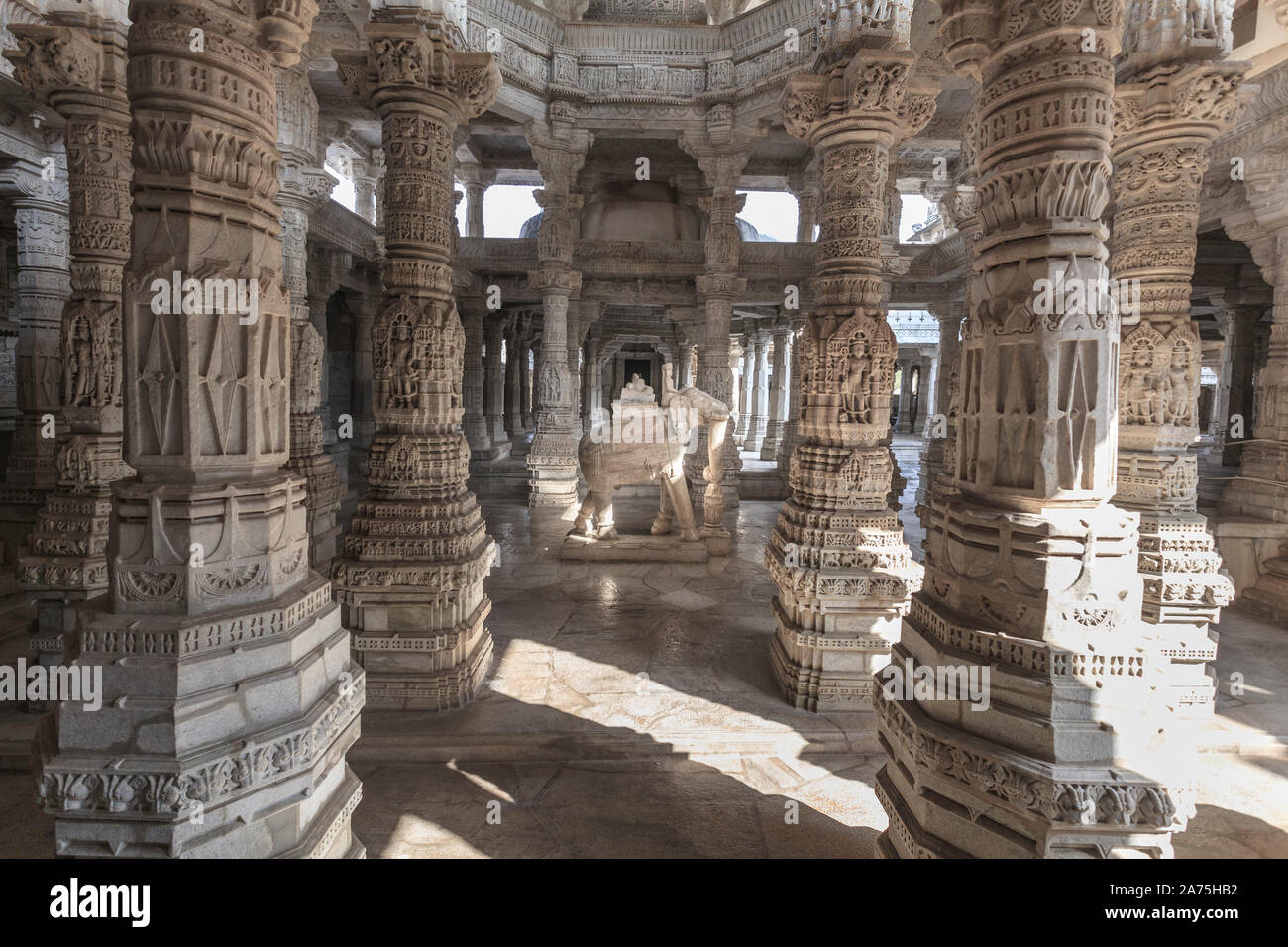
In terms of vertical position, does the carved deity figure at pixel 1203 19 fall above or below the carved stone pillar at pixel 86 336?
above

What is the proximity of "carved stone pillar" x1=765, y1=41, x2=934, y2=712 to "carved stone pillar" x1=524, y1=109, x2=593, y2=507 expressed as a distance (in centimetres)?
824

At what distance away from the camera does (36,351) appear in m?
6.75

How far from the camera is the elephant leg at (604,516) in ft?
28.3

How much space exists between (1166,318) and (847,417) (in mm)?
2513

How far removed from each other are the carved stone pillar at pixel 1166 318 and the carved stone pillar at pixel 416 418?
197 inches

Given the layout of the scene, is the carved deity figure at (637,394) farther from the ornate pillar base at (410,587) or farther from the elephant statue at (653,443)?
the ornate pillar base at (410,587)

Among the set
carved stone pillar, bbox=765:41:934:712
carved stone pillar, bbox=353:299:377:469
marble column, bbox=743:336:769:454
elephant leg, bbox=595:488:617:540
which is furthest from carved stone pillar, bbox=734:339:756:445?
carved stone pillar, bbox=765:41:934:712

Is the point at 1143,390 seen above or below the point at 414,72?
below

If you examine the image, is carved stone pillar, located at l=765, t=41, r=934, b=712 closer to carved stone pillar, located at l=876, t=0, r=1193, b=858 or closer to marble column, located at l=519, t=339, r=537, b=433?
carved stone pillar, located at l=876, t=0, r=1193, b=858

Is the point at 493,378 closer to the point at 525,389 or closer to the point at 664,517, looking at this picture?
the point at 525,389

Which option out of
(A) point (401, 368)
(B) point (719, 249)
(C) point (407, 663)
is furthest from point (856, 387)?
(B) point (719, 249)

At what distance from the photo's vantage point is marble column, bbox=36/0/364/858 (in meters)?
2.15

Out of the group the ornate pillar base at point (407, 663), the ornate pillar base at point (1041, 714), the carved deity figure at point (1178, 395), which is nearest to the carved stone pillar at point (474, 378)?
the ornate pillar base at point (407, 663)

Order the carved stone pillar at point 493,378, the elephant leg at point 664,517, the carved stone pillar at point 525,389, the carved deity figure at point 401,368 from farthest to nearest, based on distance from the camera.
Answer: the carved stone pillar at point 525,389
the carved stone pillar at point 493,378
the elephant leg at point 664,517
the carved deity figure at point 401,368
